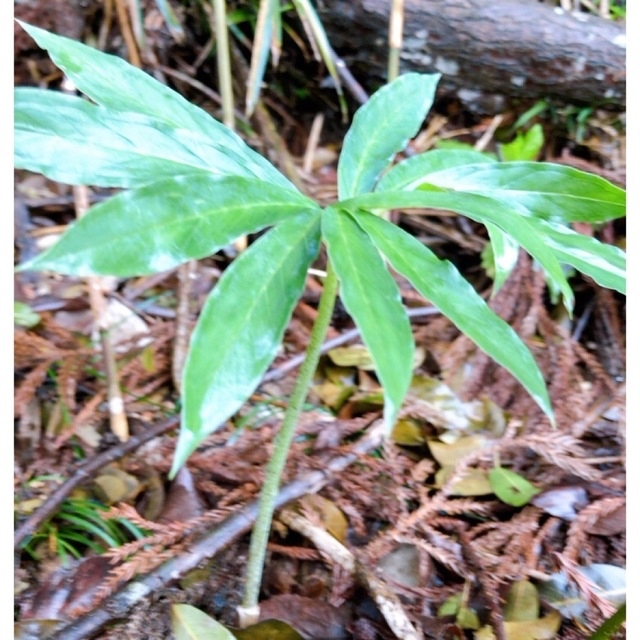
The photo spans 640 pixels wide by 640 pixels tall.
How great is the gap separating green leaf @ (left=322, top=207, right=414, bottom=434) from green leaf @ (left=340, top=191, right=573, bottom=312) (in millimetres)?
36

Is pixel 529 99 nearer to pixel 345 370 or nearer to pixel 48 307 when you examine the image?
pixel 345 370

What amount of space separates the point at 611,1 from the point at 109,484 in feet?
5.88

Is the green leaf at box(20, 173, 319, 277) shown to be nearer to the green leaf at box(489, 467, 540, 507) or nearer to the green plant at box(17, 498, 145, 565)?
the green plant at box(17, 498, 145, 565)

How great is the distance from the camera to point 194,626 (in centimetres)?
65

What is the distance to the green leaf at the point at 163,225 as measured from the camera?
1.40 ft

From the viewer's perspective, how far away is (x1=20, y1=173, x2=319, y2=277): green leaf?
43 cm

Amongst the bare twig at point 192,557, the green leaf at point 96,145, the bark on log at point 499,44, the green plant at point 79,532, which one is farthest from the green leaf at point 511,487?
the bark on log at point 499,44

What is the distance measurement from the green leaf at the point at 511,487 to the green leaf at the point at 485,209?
48cm

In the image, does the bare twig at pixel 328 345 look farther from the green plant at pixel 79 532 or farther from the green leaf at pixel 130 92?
the green leaf at pixel 130 92

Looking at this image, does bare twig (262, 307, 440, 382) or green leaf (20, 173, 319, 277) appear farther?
bare twig (262, 307, 440, 382)

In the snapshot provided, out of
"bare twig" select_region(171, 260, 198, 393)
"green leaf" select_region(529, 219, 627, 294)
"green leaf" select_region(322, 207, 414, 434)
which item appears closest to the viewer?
"green leaf" select_region(322, 207, 414, 434)

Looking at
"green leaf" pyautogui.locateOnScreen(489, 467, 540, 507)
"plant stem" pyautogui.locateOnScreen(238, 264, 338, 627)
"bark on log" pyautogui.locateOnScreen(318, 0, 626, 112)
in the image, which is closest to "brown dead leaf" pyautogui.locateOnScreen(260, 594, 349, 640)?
"plant stem" pyautogui.locateOnScreen(238, 264, 338, 627)

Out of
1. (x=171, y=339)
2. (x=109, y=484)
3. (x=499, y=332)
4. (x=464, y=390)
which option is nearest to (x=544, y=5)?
(x=464, y=390)

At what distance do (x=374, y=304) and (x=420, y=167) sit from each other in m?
0.26
